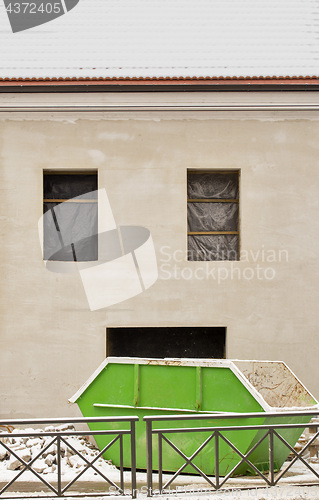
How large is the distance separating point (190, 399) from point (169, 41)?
778 cm

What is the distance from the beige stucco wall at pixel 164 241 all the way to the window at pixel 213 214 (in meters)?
0.42

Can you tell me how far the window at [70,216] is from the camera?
9.90 m

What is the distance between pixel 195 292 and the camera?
9.46 metres

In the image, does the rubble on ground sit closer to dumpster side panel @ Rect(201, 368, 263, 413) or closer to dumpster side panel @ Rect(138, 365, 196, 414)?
dumpster side panel @ Rect(138, 365, 196, 414)

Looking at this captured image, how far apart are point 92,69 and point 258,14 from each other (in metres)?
4.35

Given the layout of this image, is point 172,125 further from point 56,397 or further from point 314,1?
point 56,397

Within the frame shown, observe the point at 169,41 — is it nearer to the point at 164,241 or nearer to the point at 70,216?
the point at 70,216

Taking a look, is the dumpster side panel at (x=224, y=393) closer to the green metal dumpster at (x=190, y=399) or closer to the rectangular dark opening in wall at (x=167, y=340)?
the green metal dumpster at (x=190, y=399)

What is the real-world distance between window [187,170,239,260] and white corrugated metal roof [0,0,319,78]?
83.5 inches

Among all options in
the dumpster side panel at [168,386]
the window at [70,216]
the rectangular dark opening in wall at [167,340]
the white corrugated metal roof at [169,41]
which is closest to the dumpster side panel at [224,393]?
the dumpster side panel at [168,386]

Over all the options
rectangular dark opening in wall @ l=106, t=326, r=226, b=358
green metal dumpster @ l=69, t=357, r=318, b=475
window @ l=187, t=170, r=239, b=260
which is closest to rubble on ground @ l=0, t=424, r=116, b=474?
green metal dumpster @ l=69, t=357, r=318, b=475

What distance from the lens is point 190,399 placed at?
7.53 meters

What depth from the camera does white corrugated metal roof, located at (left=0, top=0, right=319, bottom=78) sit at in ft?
32.7

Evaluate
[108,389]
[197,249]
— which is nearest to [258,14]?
[197,249]
